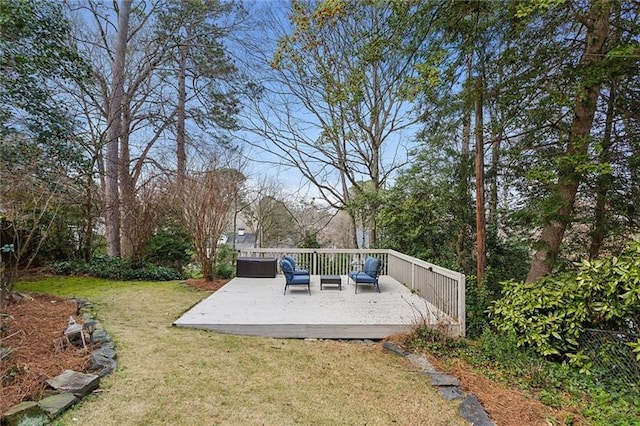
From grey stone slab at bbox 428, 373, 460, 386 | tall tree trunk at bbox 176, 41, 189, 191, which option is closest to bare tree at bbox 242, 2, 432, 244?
tall tree trunk at bbox 176, 41, 189, 191

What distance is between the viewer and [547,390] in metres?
3.28

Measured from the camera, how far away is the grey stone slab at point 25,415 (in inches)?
86.1

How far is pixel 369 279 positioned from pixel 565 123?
4964 millimetres

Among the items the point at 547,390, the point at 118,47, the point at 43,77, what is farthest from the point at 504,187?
the point at 118,47

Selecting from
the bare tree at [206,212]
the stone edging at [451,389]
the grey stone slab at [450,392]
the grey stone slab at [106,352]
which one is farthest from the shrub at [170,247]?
the grey stone slab at [450,392]

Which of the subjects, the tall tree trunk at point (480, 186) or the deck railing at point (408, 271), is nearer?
the deck railing at point (408, 271)

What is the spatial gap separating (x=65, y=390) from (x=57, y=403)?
199mm

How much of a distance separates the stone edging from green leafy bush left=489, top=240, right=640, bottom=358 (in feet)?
4.89

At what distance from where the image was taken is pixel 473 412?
278 centimetres

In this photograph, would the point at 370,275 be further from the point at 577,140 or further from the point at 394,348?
the point at 577,140

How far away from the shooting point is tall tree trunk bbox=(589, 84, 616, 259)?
5344 millimetres

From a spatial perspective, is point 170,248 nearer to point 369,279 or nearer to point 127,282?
point 127,282

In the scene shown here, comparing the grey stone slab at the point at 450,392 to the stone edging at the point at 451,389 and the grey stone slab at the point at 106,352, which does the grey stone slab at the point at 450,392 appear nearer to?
the stone edging at the point at 451,389

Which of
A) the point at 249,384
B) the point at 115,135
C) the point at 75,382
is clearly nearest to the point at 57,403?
the point at 75,382
